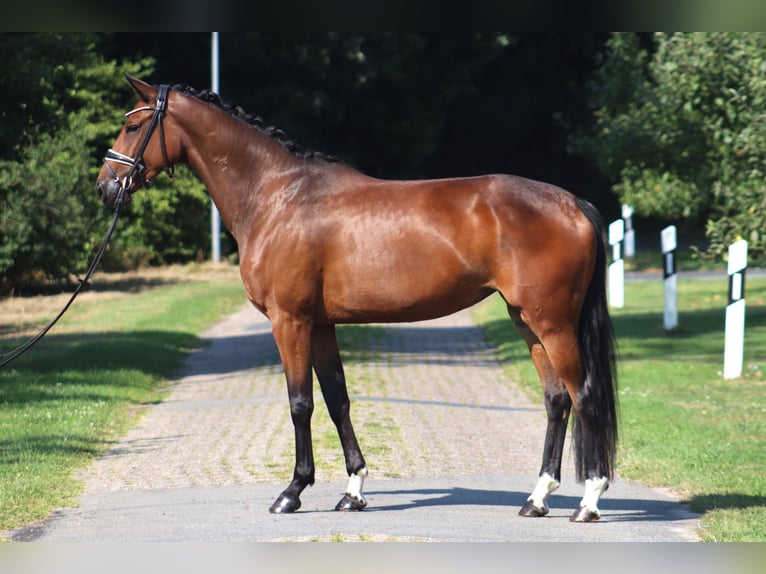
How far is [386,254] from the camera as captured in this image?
7.23 meters

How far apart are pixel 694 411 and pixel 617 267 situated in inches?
440

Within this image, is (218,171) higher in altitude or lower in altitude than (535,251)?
higher

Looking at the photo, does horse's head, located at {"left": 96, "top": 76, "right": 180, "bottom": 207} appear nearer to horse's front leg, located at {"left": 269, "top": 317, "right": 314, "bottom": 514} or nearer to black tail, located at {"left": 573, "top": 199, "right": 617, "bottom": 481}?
horse's front leg, located at {"left": 269, "top": 317, "right": 314, "bottom": 514}

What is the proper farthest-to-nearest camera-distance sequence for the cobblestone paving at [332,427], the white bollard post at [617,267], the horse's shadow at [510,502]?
1. the white bollard post at [617,267]
2. the cobblestone paving at [332,427]
3. the horse's shadow at [510,502]

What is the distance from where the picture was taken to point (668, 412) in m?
11.4

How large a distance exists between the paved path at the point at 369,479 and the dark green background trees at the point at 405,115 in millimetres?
3801

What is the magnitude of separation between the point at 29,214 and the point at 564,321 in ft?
62.0

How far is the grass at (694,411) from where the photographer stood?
7715mm

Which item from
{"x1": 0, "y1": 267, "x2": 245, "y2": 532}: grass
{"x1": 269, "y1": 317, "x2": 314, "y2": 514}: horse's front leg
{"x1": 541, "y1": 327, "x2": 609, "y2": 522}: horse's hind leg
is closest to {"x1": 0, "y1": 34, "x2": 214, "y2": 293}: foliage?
{"x1": 0, "y1": 267, "x2": 245, "y2": 532}: grass

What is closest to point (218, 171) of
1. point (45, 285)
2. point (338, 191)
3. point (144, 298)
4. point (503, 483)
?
point (338, 191)

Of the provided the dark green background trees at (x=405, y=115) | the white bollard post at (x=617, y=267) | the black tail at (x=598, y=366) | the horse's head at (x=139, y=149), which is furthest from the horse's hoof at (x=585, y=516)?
the white bollard post at (x=617, y=267)

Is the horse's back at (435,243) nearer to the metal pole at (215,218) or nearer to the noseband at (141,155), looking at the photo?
the noseband at (141,155)

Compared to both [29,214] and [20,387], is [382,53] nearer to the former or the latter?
[29,214]

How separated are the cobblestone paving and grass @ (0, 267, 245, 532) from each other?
0.29 metres
